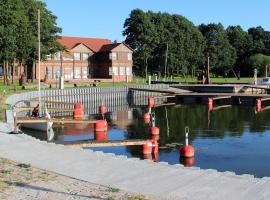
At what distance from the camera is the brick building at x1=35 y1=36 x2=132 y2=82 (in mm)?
85500

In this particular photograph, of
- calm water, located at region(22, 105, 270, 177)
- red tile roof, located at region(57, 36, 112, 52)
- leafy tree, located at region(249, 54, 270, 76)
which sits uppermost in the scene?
red tile roof, located at region(57, 36, 112, 52)

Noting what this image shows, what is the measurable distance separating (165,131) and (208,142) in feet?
17.7

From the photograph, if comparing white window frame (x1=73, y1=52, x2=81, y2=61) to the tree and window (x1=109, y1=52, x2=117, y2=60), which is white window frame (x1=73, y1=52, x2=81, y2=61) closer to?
window (x1=109, y1=52, x2=117, y2=60)

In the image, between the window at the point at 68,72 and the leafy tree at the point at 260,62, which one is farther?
the leafy tree at the point at 260,62

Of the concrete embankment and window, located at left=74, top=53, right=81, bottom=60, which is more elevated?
window, located at left=74, top=53, right=81, bottom=60

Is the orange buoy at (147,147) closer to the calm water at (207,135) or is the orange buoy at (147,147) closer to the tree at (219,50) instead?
the calm water at (207,135)

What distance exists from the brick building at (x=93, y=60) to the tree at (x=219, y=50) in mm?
30090

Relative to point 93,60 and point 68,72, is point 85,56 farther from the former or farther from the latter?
point 68,72

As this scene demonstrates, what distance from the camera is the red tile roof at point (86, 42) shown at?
8869 centimetres

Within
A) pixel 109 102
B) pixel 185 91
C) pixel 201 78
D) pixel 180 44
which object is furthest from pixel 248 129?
pixel 180 44

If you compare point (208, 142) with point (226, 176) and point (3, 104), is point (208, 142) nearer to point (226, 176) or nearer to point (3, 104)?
point (226, 176)

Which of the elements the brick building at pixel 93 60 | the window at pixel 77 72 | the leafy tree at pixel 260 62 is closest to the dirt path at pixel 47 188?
the brick building at pixel 93 60

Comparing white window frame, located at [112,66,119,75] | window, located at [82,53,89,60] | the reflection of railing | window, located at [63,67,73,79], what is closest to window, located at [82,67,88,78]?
window, located at [82,53,89,60]

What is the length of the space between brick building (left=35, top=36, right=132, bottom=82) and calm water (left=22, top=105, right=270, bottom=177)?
38.7 meters
